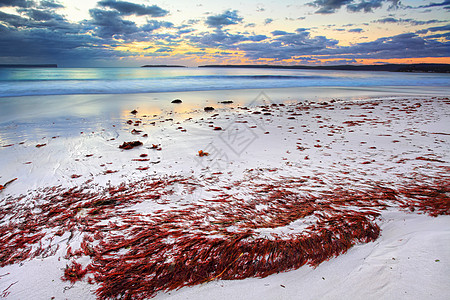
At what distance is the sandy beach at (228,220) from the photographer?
133cm

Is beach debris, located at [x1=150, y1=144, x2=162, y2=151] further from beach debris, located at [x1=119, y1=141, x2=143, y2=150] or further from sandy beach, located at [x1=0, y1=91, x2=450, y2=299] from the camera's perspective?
beach debris, located at [x1=119, y1=141, x2=143, y2=150]

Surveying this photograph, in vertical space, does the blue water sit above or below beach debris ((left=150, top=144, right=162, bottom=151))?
above

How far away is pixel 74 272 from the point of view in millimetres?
1458

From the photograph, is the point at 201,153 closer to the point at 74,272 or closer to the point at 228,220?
the point at 228,220

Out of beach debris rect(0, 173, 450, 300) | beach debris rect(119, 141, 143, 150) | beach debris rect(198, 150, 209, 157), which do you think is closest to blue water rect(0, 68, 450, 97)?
beach debris rect(119, 141, 143, 150)

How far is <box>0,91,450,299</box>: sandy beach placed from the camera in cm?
133

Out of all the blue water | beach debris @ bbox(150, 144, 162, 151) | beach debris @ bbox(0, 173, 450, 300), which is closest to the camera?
beach debris @ bbox(0, 173, 450, 300)

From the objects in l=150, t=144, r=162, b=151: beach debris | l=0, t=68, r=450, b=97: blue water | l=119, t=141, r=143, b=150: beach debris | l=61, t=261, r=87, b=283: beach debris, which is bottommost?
l=150, t=144, r=162, b=151: beach debris

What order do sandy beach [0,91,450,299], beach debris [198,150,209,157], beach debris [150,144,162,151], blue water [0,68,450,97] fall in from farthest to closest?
blue water [0,68,450,97]
beach debris [150,144,162,151]
beach debris [198,150,209,157]
sandy beach [0,91,450,299]

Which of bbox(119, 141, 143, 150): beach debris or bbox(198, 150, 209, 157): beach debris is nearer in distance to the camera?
bbox(198, 150, 209, 157): beach debris

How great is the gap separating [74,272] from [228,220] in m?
1.17

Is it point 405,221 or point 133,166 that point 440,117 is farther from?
point 133,166

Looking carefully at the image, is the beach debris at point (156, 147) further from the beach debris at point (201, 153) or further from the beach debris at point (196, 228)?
the beach debris at point (196, 228)

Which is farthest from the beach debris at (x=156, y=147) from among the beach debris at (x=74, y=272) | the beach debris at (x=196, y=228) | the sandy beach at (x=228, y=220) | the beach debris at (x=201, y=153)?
the beach debris at (x=74, y=272)
